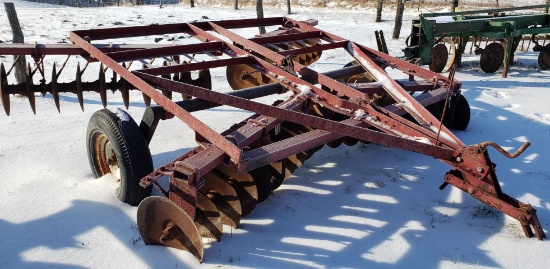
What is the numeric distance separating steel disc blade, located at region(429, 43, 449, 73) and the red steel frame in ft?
14.7

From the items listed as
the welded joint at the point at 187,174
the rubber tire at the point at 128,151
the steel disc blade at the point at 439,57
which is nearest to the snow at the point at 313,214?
the rubber tire at the point at 128,151

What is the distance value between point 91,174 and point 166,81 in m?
1.45

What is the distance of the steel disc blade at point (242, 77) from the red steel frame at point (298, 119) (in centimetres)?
102

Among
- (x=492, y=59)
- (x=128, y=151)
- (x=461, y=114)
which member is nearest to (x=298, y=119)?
(x=128, y=151)

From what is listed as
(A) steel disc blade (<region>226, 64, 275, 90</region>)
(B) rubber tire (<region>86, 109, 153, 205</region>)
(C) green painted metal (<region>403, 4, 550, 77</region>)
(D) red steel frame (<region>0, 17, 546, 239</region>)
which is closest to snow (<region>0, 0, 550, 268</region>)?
(B) rubber tire (<region>86, 109, 153, 205</region>)

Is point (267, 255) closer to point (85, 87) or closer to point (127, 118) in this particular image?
point (127, 118)

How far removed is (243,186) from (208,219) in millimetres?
385

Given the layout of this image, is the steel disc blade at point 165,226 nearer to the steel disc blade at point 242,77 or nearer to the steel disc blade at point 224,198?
the steel disc blade at point 224,198

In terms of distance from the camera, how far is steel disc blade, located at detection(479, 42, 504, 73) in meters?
9.03

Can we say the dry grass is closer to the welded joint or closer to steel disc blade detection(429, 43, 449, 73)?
steel disc blade detection(429, 43, 449, 73)

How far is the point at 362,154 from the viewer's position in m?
4.80

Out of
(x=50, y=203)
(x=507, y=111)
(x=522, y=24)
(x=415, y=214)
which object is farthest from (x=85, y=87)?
(x=522, y=24)

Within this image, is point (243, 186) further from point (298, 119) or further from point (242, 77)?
point (242, 77)

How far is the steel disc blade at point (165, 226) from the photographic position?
9.34 ft
